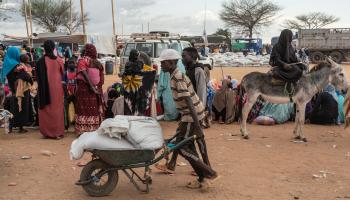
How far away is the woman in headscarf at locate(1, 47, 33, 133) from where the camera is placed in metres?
8.91

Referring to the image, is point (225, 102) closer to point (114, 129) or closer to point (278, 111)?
point (278, 111)

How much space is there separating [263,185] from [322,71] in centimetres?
381

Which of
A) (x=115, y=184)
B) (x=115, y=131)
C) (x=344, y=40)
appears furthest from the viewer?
(x=344, y=40)

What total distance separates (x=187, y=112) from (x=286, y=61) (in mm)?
3801

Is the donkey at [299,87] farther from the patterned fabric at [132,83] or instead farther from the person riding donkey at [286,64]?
the patterned fabric at [132,83]

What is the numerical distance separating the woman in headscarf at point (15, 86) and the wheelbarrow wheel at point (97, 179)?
4.33 meters

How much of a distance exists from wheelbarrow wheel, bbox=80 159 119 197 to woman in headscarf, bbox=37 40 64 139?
11.4 ft

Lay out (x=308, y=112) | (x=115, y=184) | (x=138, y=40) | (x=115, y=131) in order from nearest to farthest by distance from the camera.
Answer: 1. (x=115, y=131)
2. (x=115, y=184)
3. (x=308, y=112)
4. (x=138, y=40)

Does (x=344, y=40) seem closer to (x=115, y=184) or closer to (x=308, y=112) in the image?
(x=308, y=112)

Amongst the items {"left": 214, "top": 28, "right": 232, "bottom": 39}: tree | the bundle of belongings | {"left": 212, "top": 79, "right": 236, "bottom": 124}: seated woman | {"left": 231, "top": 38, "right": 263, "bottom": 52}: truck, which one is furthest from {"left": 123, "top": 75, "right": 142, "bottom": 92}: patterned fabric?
{"left": 214, "top": 28, "right": 232, "bottom": 39}: tree

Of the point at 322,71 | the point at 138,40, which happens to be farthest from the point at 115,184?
the point at 138,40

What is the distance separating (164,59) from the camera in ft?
17.3

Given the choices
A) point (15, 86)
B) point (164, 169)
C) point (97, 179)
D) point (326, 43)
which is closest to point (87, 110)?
point (15, 86)

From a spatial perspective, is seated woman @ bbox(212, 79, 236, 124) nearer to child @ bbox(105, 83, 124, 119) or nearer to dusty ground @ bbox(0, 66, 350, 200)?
dusty ground @ bbox(0, 66, 350, 200)
